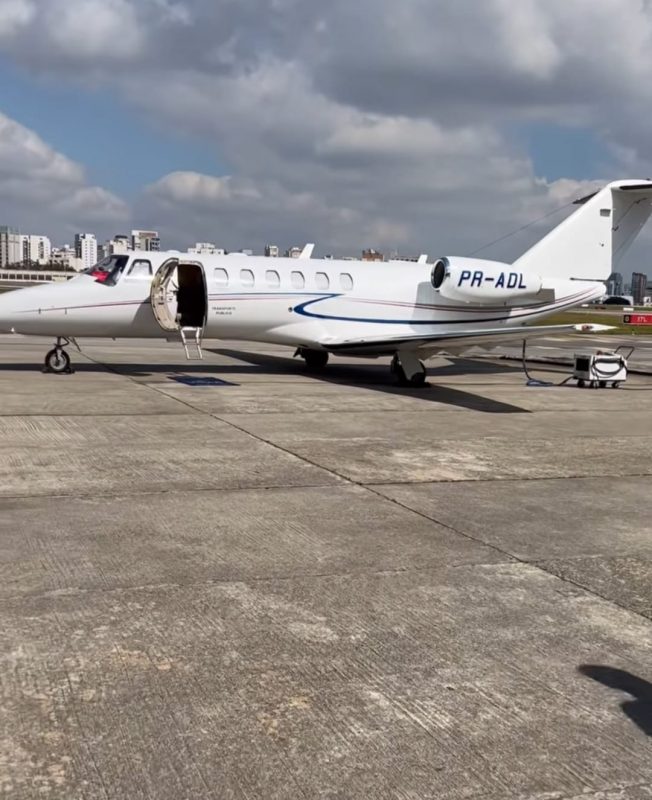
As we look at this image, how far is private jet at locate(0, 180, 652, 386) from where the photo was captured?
16094 millimetres

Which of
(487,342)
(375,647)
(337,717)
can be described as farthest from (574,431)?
(337,717)

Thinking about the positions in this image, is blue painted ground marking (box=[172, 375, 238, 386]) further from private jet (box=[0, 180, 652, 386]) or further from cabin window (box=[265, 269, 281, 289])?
cabin window (box=[265, 269, 281, 289])

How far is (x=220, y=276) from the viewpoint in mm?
16812

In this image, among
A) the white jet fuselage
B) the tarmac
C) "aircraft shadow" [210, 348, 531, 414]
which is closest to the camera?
the tarmac

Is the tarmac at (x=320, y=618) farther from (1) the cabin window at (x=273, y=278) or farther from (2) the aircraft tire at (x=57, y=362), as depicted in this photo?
(1) the cabin window at (x=273, y=278)

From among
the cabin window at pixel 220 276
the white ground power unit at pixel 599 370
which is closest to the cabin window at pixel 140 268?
the cabin window at pixel 220 276

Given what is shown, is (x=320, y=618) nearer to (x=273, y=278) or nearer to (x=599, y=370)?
(x=273, y=278)

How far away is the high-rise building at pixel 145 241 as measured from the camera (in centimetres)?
3297

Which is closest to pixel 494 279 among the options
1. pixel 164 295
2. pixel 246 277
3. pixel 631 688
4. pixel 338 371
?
pixel 338 371

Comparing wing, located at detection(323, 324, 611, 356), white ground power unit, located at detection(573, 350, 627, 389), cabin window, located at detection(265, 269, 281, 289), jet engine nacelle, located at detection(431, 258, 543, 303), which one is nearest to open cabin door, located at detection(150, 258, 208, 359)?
cabin window, located at detection(265, 269, 281, 289)

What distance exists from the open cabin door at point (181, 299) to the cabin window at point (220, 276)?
26cm

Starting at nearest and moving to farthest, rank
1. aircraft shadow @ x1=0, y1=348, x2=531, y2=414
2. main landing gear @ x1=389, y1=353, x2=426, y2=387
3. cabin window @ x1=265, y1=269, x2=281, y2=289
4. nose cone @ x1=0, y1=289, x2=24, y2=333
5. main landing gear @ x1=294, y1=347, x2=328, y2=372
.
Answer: aircraft shadow @ x1=0, y1=348, x2=531, y2=414
nose cone @ x1=0, y1=289, x2=24, y2=333
main landing gear @ x1=389, y1=353, x2=426, y2=387
cabin window @ x1=265, y1=269, x2=281, y2=289
main landing gear @ x1=294, y1=347, x2=328, y2=372

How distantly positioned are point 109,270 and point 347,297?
512 centimetres

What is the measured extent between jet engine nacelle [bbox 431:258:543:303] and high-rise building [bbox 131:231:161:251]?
16.5m
